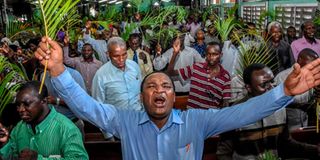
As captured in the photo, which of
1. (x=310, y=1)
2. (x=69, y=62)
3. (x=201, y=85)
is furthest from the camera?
(x=310, y=1)

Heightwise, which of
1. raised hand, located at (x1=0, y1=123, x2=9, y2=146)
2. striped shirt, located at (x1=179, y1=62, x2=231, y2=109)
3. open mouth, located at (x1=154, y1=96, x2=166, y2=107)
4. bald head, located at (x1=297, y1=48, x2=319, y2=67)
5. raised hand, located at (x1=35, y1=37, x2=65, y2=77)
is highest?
raised hand, located at (x1=35, y1=37, x2=65, y2=77)

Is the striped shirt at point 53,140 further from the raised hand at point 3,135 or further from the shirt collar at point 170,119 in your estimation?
the shirt collar at point 170,119

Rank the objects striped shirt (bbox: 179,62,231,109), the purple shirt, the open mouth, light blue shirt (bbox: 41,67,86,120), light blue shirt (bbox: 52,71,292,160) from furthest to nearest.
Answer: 1. the purple shirt
2. striped shirt (bbox: 179,62,231,109)
3. light blue shirt (bbox: 41,67,86,120)
4. the open mouth
5. light blue shirt (bbox: 52,71,292,160)

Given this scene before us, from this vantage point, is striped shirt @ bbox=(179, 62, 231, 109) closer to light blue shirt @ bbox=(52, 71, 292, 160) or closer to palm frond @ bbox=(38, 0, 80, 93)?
light blue shirt @ bbox=(52, 71, 292, 160)

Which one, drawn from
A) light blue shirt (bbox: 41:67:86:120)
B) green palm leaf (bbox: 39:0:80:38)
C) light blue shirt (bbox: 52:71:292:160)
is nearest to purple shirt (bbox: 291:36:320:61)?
light blue shirt (bbox: 41:67:86:120)

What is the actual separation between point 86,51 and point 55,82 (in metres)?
4.15

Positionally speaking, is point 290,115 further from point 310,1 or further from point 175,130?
point 310,1

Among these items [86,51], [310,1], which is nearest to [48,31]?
[86,51]

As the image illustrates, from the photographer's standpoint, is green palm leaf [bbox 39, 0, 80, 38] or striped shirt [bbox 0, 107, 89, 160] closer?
green palm leaf [bbox 39, 0, 80, 38]

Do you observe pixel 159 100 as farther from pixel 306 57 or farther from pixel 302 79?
pixel 306 57

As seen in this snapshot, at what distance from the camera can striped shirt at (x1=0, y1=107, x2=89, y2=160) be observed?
266cm

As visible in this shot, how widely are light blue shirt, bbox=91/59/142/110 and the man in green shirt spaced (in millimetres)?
1544

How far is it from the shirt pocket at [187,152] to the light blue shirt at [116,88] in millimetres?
2107

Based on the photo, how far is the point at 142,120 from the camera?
2.45 metres
